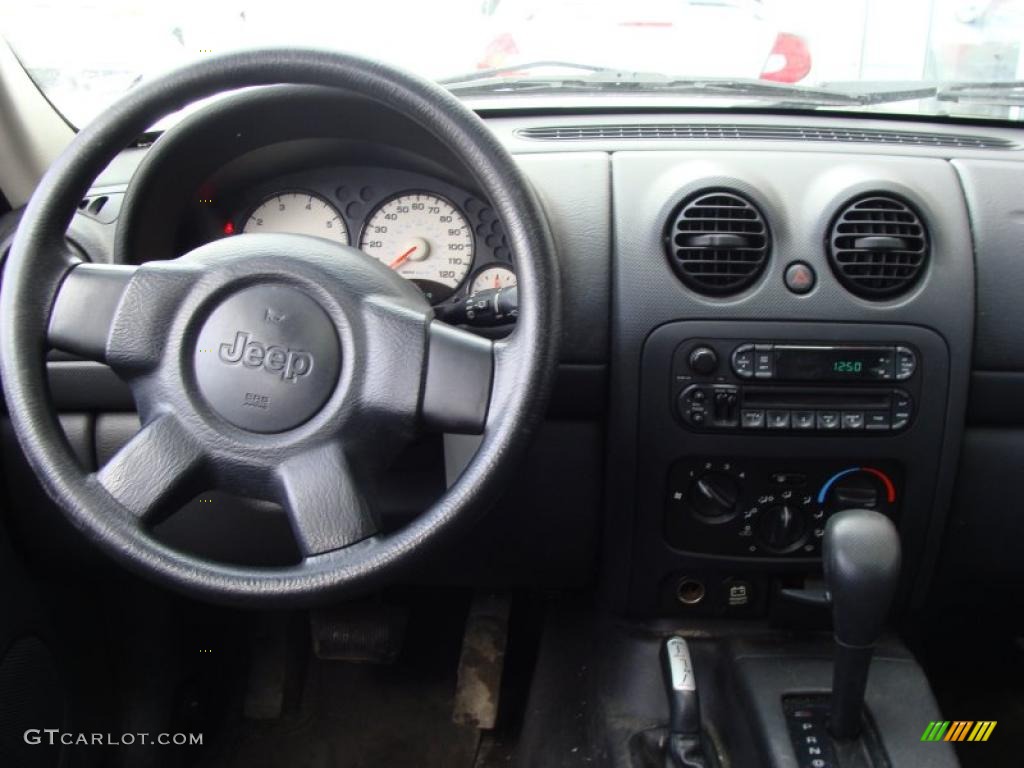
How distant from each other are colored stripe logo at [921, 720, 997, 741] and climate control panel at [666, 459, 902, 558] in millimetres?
A: 301

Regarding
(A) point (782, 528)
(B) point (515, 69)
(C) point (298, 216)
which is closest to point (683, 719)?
(A) point (782, 528)

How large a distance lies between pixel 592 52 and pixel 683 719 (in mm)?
1183

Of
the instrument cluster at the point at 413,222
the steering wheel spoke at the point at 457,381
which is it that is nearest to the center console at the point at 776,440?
the instrument cluster at the point at 413,222

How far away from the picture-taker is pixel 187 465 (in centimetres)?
101

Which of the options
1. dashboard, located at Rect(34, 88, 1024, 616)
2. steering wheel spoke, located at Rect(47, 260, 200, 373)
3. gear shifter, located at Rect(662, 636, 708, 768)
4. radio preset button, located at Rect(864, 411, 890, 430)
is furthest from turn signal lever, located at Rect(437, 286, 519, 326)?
gear shifter, located at Rect(662, 636, 708, 768)

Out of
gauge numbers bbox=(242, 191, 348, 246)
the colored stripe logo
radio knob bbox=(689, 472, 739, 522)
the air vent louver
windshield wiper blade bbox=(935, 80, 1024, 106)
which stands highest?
windshield wiper blade bbox=(935, 80, 1024, 106)

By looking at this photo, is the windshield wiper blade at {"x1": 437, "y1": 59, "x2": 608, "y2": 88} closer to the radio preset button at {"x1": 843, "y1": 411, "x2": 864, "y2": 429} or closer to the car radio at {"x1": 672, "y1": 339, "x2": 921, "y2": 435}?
the car radio at {"x1": 672, "y1": 339, "x2": 921, "y2": 435}

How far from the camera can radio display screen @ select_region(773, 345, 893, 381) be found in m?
1.30

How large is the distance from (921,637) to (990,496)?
448 millimetres

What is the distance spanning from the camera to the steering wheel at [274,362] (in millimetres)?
939

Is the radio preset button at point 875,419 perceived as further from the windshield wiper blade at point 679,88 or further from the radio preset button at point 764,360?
the windshield wiper blade at point 679,88

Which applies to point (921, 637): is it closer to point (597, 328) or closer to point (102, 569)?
point (597, 328)

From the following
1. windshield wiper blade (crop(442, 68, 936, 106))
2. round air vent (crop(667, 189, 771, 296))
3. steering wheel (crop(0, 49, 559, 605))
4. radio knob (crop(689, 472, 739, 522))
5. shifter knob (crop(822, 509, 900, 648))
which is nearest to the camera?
steering wheel (crop(0, 49, 559, 605))

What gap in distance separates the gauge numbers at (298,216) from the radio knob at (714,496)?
69 cm
